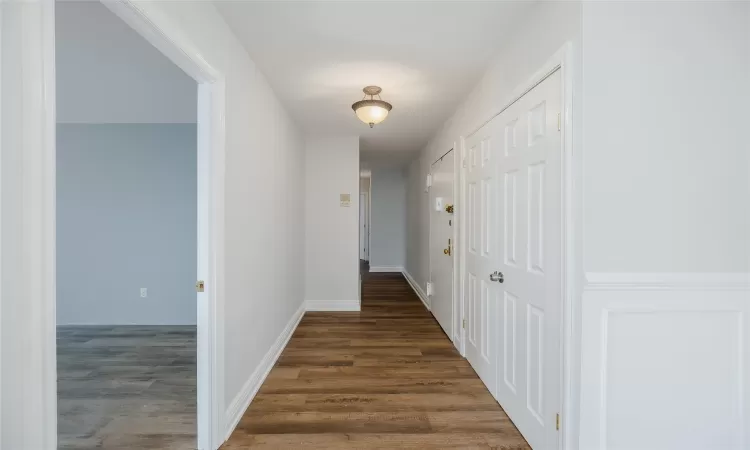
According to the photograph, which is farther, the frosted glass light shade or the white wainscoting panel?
the frosted glass light shade

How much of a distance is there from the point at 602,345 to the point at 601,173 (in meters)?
0.71

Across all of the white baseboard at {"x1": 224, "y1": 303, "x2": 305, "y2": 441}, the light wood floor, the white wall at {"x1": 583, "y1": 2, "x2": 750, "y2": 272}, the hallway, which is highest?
the white wall at {"x1": 583, "y1": 2, "x2": 750, "y2": 272}

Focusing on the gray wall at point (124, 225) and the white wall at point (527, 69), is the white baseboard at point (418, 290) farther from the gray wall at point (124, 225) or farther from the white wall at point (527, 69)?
the gray wall at point (124, 225)

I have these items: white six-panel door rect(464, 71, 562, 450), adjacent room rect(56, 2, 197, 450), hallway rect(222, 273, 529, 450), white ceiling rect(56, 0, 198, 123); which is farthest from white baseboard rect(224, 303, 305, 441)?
white ceiling rect(56, 0, 198, 123)

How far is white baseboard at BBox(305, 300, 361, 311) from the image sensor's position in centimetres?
453

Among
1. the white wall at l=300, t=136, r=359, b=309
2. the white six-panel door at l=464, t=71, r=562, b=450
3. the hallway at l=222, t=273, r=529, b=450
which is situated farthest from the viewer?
the white wall at l=300, t=136, r=359, b=309

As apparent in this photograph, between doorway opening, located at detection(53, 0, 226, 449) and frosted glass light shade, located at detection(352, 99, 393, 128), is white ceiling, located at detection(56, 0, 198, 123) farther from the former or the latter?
frosted glass light shade, located at detection(352, 99, 393, 128)

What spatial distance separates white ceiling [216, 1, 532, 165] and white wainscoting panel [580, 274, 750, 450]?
1.51 metres

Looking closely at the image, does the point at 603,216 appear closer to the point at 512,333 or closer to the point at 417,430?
the point at 512,333

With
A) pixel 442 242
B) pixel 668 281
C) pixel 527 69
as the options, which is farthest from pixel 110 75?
pixel 668 281

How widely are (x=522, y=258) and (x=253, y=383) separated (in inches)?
77.9

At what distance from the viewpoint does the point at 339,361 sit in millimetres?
2939
